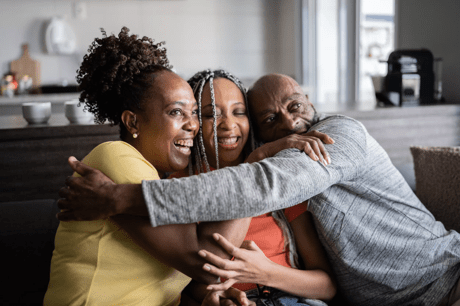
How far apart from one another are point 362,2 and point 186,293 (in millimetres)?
3129

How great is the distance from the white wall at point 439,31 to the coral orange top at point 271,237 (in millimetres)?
2132

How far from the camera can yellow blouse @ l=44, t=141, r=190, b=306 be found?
94 centimetres

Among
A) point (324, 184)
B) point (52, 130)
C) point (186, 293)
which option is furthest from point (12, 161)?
point (324, 184)

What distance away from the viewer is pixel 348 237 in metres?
1.17

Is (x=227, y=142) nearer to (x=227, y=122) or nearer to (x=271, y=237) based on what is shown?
(x=227, y=122)

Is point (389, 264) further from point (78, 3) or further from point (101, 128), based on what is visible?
point (78, 3)

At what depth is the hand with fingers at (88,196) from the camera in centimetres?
88

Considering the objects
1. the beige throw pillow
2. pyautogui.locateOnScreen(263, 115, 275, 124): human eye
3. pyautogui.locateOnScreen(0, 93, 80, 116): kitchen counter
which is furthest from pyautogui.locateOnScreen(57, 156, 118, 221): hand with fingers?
pyautogui.locateOnScreen(0, 93, 80, 116): kitchen counter

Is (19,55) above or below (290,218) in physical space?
above

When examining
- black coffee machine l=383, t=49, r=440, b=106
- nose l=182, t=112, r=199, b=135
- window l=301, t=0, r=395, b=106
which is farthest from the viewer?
window l=301, t=0, r=395, b=106

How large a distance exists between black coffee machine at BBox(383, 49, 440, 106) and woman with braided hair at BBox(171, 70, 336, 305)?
5.43 feet

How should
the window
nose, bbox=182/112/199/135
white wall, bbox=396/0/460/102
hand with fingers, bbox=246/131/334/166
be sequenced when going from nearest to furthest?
hand with fingers, bbox=246/131/334/166
nose, bbox=182/112/199/135
white wall, bbox=396/0/460/102
the window

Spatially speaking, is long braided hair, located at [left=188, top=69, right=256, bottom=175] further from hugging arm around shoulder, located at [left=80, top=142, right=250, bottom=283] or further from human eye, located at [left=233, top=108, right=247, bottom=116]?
hugging arm around shoulder, located at [left=80, top=142, right=250, bottom=283]

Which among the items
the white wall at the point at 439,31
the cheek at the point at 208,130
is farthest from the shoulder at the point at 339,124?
the white wall at the point at 439,31
